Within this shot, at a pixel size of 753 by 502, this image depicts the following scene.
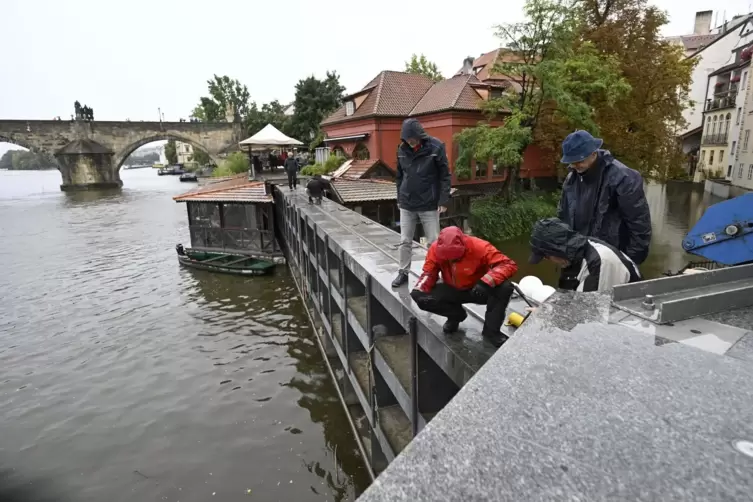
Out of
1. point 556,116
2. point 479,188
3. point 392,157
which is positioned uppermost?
point 556,116

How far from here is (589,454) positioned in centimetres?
165

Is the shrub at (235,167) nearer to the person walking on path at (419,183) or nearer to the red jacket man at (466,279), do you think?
the person walking on path at (419,183)

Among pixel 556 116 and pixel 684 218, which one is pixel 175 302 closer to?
pixel 556 116

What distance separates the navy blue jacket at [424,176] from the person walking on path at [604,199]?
1879 millimetres

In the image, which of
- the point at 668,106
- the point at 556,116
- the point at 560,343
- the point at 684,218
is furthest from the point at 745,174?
the point at 560,343

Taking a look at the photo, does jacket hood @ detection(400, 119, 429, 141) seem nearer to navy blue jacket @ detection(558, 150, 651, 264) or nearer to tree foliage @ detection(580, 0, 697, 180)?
navy blue jacket @ detection(558, 150, 651, 264)

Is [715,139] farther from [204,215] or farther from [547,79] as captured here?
[204,215]

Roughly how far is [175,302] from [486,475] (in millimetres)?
17446

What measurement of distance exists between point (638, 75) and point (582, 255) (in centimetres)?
2457

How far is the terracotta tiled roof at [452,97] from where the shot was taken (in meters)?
25.2

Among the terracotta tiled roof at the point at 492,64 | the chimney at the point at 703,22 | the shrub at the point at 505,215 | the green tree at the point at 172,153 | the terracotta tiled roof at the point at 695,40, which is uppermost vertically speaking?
the chimney at the point at 703,22

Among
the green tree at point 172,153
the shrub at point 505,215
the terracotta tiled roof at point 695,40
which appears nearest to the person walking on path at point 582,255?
the shrub at point 505,215

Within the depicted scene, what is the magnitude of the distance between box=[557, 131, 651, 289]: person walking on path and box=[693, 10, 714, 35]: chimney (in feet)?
240

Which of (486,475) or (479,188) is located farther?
(479,188)
